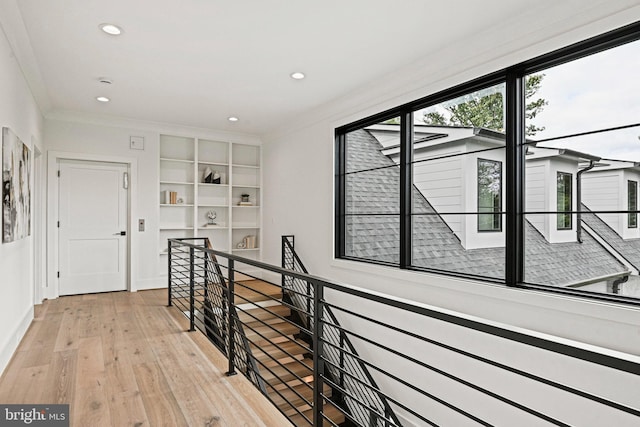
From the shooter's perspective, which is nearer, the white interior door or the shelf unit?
the white interior door

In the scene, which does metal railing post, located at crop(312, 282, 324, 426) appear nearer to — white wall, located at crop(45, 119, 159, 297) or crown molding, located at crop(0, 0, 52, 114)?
crown molding, located at crop(0, 0, 52, 114)

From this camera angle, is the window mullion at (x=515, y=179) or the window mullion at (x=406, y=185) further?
the window mullion at (x=406, y=185)

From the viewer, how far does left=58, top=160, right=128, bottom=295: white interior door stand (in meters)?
5.29

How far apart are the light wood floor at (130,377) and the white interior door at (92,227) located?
54.5 inches

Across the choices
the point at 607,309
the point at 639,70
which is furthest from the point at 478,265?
the point at 639,70

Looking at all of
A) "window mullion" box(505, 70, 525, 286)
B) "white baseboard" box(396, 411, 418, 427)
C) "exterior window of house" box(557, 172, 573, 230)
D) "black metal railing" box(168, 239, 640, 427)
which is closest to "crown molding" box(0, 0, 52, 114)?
"black metal railing" box(168, 239, 640, 427)

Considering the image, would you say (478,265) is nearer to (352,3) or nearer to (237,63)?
(352,3)

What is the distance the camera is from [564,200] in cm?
268

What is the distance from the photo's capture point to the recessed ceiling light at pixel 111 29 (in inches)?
113

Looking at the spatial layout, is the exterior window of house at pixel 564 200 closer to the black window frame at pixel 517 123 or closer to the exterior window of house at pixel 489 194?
the black window frame at pixel 517 123

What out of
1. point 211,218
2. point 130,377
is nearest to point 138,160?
point 211,218

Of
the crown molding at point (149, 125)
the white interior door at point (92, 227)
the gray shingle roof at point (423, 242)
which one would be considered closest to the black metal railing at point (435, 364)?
the gray shingle roof at point (423, 242)

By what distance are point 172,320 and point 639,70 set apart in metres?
4.32

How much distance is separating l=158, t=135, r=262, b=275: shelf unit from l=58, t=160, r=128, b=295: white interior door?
57 cm
